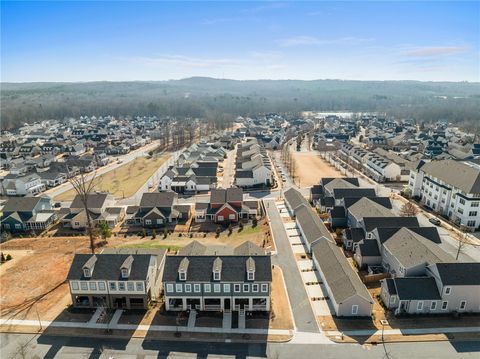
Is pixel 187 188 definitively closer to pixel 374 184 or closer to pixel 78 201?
pixel 78 201

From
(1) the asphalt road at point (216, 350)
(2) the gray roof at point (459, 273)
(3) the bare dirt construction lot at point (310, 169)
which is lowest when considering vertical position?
(1) the asphalt road at point (216, 350)

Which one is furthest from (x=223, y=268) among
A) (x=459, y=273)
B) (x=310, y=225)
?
(x=459, y=273)

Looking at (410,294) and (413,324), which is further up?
(410,294)

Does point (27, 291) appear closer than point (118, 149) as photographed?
Yes

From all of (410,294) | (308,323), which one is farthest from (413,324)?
(308,323)

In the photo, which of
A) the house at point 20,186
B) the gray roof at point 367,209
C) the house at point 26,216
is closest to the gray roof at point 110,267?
the house at point 26,216

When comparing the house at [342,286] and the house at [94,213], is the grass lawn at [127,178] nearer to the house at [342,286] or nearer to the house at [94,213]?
the house at [94,213]

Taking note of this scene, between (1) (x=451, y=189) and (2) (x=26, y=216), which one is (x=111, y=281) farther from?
(1) (x=451, y=189)
